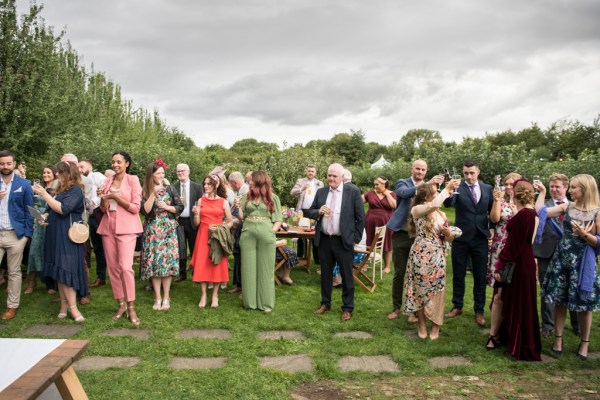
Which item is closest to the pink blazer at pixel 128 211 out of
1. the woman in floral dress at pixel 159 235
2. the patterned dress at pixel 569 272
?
the woman in floral dress at pixel 159 235

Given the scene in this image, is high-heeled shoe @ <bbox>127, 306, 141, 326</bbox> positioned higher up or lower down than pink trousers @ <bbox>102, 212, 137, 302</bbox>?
lower down

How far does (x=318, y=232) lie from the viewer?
6.41 metres

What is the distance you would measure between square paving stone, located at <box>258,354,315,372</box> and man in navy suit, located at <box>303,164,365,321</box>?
1.41 meters

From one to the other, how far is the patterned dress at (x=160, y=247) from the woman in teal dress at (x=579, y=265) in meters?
4.94

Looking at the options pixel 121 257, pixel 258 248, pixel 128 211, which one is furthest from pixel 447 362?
pixel 128 211

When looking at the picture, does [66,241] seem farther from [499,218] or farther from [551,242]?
[551,242]

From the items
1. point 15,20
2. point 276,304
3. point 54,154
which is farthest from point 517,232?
point 15,20

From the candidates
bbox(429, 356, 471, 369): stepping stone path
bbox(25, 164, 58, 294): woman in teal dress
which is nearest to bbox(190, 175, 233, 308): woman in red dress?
bbox(25, 164, 58, 294): woman in teal dress

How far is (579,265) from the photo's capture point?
4.96m

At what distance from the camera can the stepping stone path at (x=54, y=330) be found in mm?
5465

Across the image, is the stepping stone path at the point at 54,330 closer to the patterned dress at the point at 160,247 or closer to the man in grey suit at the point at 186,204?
the patterned dress at the point at 160,247

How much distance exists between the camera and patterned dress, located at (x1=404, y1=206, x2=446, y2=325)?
5398 millimetres

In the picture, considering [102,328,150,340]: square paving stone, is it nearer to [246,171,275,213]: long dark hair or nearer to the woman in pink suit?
the woman in pink suit

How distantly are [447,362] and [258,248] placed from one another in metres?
3.03
